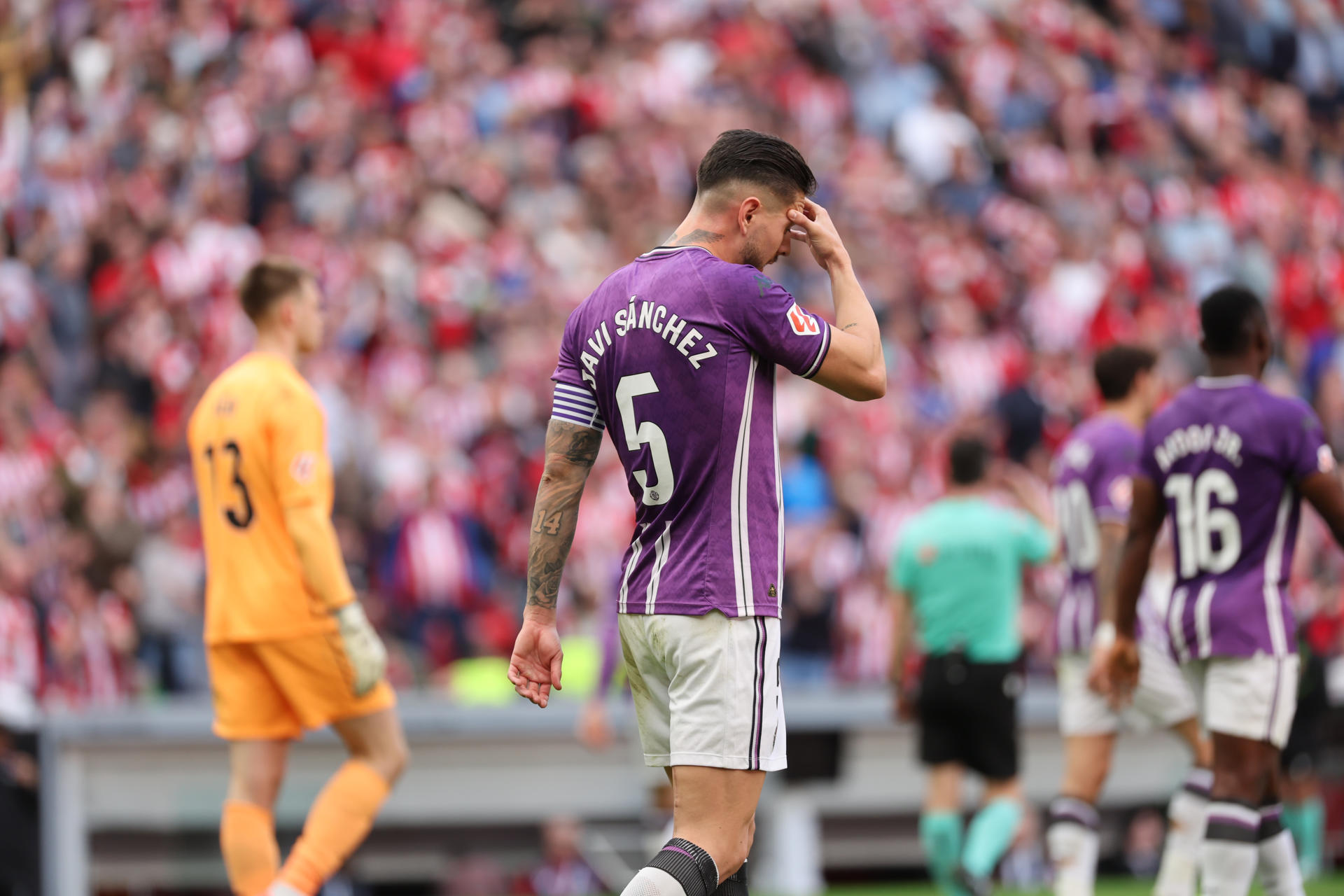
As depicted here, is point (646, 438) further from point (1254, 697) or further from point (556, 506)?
point (1254, 697)

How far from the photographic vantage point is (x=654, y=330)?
4.84m

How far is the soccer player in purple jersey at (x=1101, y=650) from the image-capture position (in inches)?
303

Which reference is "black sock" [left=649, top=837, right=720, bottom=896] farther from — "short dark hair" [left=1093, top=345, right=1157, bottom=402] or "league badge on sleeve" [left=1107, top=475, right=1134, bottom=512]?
"short dark hair" [left=1093, top=345, right=1157, bottom=402]

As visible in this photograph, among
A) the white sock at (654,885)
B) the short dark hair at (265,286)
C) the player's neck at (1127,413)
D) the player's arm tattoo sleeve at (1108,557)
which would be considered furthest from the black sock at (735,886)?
the player's neck at (1127,413)

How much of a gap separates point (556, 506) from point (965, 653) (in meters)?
4.42

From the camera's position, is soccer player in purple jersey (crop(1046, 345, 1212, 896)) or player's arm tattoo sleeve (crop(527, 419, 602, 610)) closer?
player's arm tattoo sleeve (crop(527, 419, 602, 610))

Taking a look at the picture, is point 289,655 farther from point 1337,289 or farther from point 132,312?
point 1337,289

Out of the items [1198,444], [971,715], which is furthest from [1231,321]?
[971,715]

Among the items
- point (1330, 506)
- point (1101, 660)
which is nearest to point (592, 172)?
point (1101, 660)

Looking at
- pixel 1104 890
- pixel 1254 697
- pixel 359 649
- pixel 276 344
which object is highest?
pixel 276 344

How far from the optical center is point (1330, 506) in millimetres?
6039

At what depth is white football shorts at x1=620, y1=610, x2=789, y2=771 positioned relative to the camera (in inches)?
187

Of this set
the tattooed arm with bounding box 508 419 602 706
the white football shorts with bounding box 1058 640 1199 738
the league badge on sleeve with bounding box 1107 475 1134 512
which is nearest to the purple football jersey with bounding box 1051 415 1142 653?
the league badge on sleeve with bounding box 1107 475 1134 512

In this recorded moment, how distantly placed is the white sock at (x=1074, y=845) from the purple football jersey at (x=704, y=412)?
11.5 feet
